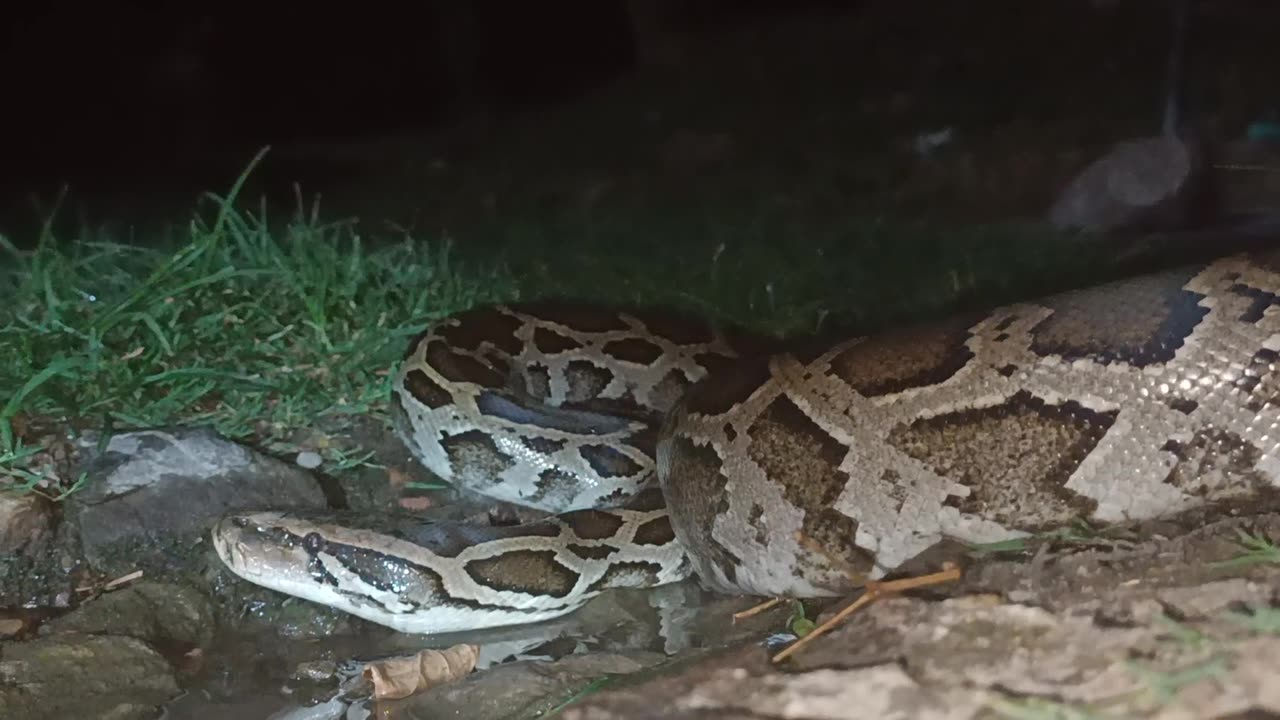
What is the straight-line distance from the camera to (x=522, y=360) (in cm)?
575

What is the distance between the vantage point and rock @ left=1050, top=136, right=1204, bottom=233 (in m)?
6.66

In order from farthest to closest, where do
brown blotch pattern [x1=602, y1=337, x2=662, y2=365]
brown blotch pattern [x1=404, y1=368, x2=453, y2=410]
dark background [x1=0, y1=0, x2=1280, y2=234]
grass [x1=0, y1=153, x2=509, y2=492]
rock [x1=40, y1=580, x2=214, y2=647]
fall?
1. dark background [x1=0, y1=0, x2=1280, y2=234]
2. brown blotch pattern [x1=602, y1=337, x2=662, y2=365]
3. brown blotch pattern [x1=404, y1=368, x2=453, y2=410]
4. grass [x1=0, y1=153, x2=509, y2=492]
5. rock [x1=40, y1=580, x2=214, y2=647]

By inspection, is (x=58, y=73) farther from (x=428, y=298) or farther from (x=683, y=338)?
(x=683, y=338)

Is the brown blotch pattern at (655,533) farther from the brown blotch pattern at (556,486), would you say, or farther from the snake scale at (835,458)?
the brown blotch pattern at (556,486)

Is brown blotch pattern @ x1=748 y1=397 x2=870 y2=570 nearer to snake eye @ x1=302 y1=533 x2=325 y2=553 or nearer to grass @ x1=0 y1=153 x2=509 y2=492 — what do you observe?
snake eye @ x1=302 y1=533 x2=325 y2=553

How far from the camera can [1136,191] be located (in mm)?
7238

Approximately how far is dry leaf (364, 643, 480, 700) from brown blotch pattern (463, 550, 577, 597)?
1.29 feet

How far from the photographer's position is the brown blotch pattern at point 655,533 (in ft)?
14.7

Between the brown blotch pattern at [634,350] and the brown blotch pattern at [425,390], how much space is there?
3.35ft

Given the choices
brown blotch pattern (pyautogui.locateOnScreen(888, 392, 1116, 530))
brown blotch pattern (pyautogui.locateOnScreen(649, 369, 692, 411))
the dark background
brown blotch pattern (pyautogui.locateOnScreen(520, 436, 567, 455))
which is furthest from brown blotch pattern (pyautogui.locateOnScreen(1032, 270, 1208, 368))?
the dark background

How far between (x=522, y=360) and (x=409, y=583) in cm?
179

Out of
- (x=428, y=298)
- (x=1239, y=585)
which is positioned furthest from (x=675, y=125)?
(x=1239, y=585)

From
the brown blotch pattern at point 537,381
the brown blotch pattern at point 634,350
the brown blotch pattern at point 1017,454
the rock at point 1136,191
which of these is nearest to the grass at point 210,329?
the brown blotch pattern at point 537,381

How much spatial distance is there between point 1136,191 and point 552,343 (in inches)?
169
